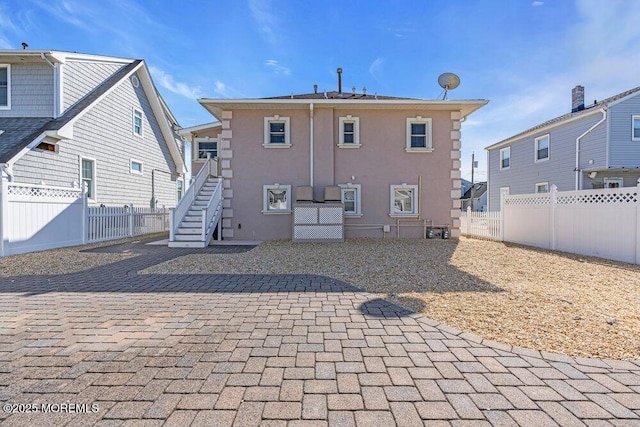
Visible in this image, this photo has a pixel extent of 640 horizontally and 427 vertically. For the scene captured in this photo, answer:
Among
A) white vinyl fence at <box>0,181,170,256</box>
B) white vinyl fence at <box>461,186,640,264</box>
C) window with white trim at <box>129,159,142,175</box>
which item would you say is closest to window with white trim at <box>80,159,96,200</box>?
white vinyl fence at <box>0,181,170,256</box>

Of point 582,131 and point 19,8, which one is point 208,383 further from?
point 582,131

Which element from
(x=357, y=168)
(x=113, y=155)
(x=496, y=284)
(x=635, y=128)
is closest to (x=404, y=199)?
(x=357, y=168)

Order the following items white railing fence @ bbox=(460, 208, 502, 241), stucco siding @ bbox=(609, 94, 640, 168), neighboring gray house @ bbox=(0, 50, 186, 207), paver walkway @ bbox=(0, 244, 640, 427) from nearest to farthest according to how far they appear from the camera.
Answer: paver walkway @ bbox=(0, 244, 640, 427) < neighboring gray house @ bbox=(0, 50, 186, 207) < white railing fence @ bbox=(460, 208, 502, 241) < stucco siding @ bbox=(609, 94, 640, 168)

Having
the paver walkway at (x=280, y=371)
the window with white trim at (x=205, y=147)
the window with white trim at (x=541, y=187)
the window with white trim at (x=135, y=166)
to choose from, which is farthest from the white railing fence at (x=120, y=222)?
the window with white trim at (x=541, y=187)

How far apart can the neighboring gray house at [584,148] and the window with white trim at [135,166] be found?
18268mm

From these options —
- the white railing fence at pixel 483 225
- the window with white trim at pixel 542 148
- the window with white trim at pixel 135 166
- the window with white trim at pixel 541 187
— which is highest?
the window with white trim at pixel 542 148

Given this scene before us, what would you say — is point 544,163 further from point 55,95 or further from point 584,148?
point 55,95

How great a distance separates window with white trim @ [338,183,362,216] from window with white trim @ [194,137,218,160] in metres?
6.71

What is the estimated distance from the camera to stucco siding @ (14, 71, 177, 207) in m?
10.3

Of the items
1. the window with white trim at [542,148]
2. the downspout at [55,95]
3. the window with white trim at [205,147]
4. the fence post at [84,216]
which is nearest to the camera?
the fence post at [84,216]

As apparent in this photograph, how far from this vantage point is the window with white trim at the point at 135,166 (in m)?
14.3

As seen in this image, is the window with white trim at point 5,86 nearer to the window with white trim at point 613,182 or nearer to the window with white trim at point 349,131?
the window with white trim at point 349,131

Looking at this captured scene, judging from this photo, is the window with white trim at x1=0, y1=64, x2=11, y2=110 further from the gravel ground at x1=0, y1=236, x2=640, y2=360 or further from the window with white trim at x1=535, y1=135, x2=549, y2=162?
the window with white trim at x1=535, y1=135, x2=549, y2=162

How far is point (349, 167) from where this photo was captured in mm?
11148
